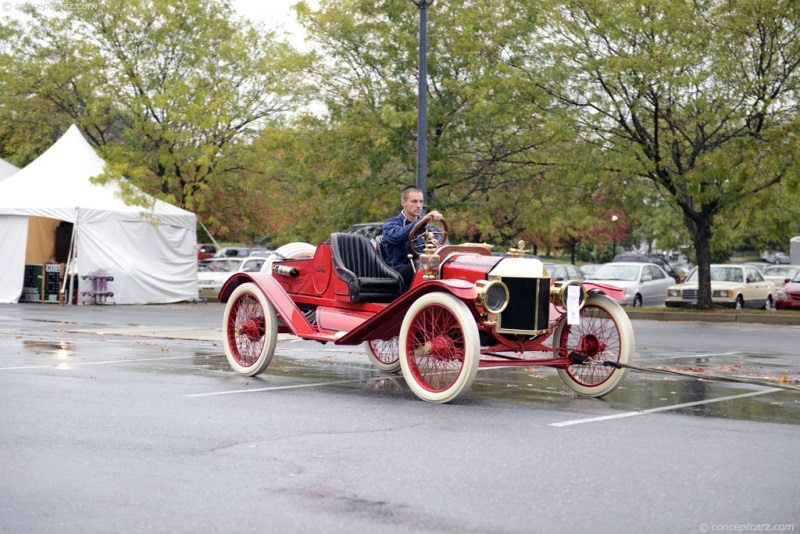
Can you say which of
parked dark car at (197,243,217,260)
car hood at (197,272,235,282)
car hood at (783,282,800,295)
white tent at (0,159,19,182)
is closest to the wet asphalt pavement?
car hood at (783,282,800,295)

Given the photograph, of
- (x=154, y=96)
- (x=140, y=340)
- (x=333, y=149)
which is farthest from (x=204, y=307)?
(x=140, y=340)

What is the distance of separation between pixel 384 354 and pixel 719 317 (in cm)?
1630

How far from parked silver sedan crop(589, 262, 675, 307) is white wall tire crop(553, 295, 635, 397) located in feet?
67.1

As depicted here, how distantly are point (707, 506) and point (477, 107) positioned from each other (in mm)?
21608

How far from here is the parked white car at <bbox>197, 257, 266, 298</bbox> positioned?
33.3 meters

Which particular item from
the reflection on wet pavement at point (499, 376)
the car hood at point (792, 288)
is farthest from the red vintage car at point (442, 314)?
the car hood at point (792, 288)

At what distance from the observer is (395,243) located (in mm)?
10250

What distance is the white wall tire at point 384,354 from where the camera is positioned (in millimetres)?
11320

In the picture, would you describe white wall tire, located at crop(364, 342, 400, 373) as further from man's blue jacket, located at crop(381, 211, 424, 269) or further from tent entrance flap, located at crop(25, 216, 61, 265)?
tent entrance flap, located at crop(25, 216, 61, 265)

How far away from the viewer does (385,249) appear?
10.5 meters

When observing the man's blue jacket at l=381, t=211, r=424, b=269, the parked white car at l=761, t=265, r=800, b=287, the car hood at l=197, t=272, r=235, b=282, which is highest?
the parked white car at l=761, t=265, r=800, b=287

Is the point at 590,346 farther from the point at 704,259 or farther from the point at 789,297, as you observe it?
the point at 789,297

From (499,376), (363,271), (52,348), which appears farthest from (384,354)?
(52,348)

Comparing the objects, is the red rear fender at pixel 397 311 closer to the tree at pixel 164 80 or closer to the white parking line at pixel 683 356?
the white parking line at pixel 683 356
